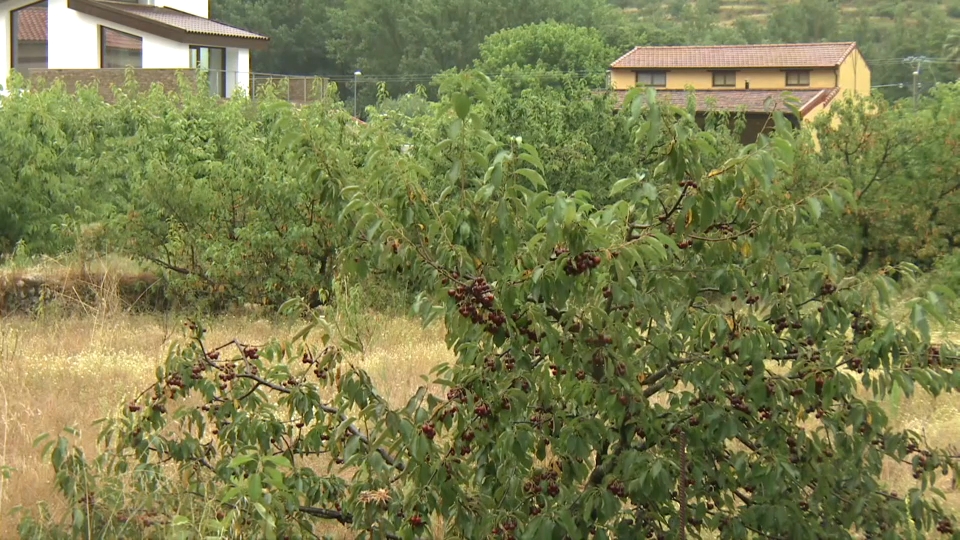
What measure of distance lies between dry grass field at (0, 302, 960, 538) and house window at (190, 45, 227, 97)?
22.7 metres

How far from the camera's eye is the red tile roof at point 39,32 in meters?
36.2

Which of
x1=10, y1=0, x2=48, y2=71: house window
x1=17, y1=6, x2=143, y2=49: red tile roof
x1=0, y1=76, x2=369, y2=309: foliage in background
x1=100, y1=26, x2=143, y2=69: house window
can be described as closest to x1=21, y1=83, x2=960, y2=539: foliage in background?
x1=0, y1=76, x2=369, y2=309: foliage in background

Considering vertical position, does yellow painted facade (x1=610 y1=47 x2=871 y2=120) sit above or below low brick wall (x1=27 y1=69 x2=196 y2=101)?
above

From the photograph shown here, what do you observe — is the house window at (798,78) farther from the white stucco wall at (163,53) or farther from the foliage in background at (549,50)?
the white stucco wall at (163,53)

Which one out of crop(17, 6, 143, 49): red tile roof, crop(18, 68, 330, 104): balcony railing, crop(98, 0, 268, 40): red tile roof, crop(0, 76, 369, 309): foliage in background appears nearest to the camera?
crop(0, 76, 369, 309): foliage in background

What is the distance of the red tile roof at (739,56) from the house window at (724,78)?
1.40 feet

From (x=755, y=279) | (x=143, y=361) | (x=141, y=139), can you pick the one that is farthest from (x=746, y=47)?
(x=755, y=279)

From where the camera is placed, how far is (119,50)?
36.3 meters

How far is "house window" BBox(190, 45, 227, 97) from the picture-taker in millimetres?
34969

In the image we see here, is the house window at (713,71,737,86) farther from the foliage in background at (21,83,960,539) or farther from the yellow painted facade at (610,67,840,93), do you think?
the foliage in background at (21,83,960,539)

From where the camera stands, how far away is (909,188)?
19609mm

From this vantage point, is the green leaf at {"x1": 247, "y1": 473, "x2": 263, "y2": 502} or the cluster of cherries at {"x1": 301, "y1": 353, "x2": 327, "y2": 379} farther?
the cluster of cherries at {"x1": 301, "y1": 353, "x2": 327, "y2": 379}

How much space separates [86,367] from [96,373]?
0.22m

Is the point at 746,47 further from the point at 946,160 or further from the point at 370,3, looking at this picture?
the point at 946,160
